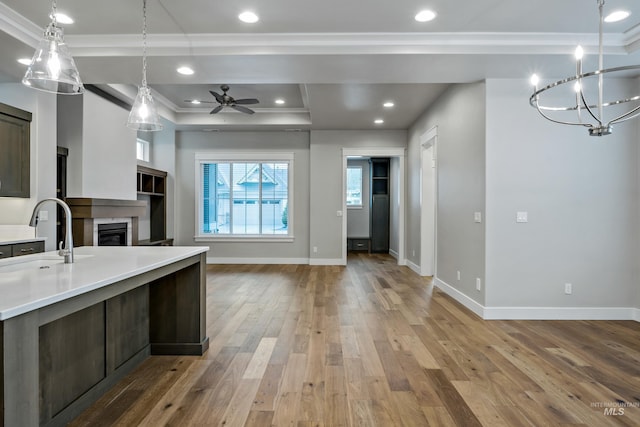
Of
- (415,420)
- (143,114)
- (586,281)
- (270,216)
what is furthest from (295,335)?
(270,216)

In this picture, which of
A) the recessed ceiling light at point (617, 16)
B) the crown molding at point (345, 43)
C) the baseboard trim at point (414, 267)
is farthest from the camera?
the baseboard trim at point (414, 267)

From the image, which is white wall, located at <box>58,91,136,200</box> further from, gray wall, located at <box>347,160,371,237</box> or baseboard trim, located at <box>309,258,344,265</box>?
gray wall, located at <box>347,160,371,237</box>

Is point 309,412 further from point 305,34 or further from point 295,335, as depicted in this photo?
point 305,34

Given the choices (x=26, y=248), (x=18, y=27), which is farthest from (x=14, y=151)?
(x=18, y=27)

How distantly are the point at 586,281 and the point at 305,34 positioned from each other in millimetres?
3813

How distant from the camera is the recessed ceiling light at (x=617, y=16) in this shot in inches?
115

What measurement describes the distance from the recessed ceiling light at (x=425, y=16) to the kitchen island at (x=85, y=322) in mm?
2614

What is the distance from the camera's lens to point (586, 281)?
3.94m

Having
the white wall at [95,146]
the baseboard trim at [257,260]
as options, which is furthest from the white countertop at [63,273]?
the baseboard trim at [257,260]

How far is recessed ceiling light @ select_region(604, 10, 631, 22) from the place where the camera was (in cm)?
293

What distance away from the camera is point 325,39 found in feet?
11.3

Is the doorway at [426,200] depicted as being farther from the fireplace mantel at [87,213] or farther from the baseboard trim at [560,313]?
the fireplace mantel at [87,213]

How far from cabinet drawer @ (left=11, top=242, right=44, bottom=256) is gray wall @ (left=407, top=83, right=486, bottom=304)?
485 cm

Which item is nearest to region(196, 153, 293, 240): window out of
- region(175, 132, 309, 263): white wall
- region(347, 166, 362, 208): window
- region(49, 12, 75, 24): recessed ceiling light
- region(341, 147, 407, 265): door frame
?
region(175, 132, 309, 263): white wall
